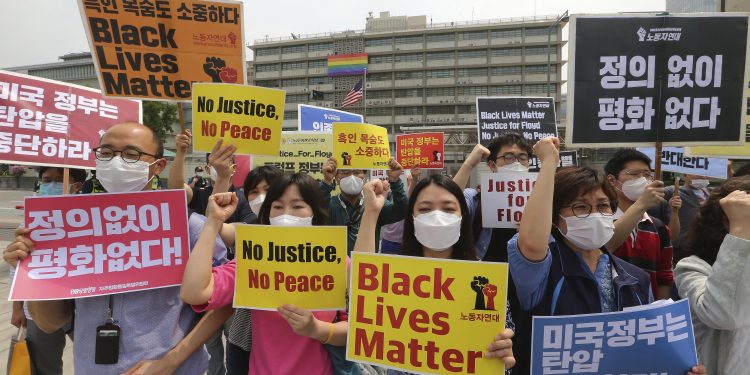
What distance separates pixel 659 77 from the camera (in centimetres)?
268

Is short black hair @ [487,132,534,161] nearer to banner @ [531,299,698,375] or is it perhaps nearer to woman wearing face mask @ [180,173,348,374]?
banner @ [531,299,698,375]

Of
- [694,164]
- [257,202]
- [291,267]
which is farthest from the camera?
[694,164]

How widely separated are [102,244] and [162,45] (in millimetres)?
1794

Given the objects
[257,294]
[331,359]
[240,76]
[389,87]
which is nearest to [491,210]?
[331,359]

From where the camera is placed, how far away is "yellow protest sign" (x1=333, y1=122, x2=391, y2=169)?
14.7ft

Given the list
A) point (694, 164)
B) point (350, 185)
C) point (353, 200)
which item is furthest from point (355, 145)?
point (694, 164)

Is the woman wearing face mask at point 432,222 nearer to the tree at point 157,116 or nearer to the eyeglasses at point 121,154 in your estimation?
the eyeglasses at point 121,154

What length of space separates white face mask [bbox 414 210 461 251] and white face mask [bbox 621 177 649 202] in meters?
1.86

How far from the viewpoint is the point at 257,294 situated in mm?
Result: 1820

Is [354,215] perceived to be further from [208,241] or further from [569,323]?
[569,323]

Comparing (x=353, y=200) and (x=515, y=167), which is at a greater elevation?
(x=515, y=167)

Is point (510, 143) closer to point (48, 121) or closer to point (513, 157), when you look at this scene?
point (513, 157)

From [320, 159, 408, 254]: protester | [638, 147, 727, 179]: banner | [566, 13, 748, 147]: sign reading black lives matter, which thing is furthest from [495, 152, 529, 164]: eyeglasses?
[638, 147, 727, 179]: banner

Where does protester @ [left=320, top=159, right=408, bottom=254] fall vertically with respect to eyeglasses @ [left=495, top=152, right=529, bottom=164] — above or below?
below
